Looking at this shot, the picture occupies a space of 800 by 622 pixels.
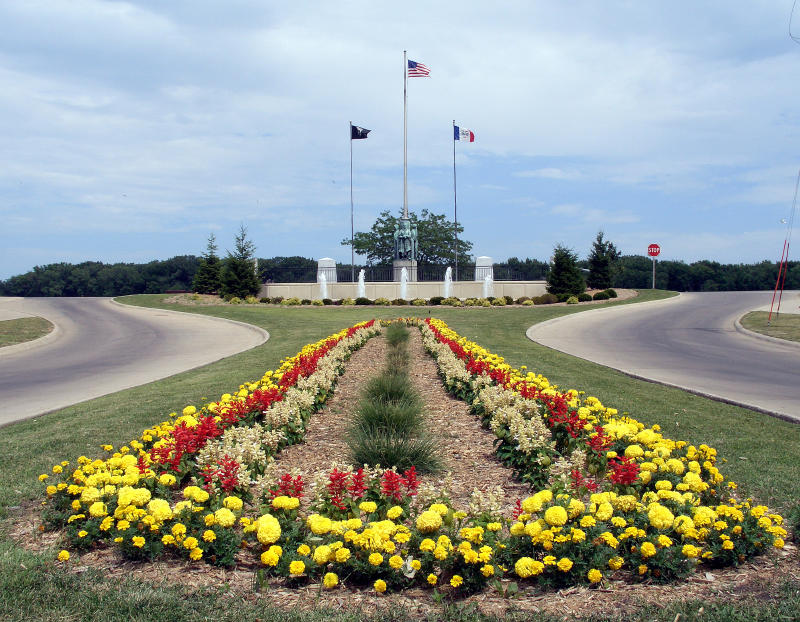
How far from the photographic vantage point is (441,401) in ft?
26.7

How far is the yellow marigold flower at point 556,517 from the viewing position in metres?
3.46

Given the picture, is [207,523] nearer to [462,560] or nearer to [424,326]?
[462,560]

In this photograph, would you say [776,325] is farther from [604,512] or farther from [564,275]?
[604,512]

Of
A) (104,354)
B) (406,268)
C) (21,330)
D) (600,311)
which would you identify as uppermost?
(406,268)

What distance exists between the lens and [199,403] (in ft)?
27.4

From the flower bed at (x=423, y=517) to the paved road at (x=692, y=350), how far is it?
4.03m

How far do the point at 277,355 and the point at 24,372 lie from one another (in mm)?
5189

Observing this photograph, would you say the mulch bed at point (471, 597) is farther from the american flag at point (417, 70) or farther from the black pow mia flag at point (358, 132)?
the black pow mia flag at point (358, 132)

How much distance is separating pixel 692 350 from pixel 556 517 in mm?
12833

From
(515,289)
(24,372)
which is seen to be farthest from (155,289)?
(24,372)

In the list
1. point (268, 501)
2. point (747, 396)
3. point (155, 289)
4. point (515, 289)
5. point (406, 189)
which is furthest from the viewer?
point (155, 289)

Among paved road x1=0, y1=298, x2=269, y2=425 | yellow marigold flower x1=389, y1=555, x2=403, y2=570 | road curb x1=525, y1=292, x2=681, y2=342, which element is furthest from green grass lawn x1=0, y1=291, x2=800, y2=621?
road curb x1=525, y1=292, x2=681, y2=342

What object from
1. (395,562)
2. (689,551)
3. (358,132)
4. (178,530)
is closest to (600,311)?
(358,132)

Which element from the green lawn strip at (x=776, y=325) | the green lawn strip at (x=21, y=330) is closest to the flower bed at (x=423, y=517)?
the green lawn strip at (x=776, y=325)
